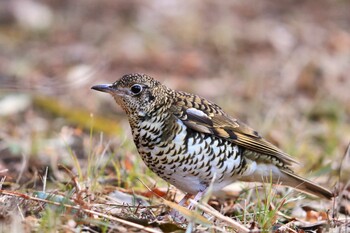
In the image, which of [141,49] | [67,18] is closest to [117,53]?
[141,49]

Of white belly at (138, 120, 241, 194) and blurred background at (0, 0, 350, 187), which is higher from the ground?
blurred background at (0, 0, 350, 187)

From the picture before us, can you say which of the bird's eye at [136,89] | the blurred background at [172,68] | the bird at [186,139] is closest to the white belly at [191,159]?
the bird at [186,139]

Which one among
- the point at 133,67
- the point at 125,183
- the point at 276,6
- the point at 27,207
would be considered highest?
the point at 276,6

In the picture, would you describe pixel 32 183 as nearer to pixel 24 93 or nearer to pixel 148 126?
pixel 148 126

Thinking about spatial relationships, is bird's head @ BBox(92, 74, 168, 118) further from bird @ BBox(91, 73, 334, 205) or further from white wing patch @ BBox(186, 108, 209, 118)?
white wing patch @ BBox(186, 108, 209, 118)

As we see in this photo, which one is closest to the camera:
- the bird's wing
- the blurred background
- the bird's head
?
the bird's head

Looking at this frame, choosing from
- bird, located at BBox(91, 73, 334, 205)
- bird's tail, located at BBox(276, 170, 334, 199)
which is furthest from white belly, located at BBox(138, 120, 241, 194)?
bird's tail, located at BBox(276, 170, 334, 199)

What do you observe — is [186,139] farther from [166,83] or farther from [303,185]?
[166,83]

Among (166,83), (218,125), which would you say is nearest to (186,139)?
(218,125)
